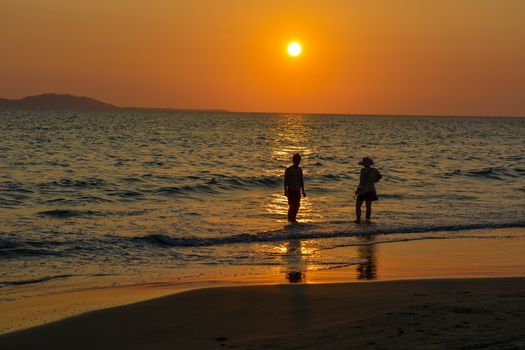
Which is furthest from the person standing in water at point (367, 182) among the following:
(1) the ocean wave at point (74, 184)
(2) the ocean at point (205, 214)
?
(1) the ocean wave at point (74, 184)

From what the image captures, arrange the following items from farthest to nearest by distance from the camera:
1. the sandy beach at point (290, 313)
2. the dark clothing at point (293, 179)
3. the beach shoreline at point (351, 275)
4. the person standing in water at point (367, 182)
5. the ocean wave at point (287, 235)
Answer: the person standing in water at point (367, 182) < the dark clothing at point (293, 179) < the ocean wave at point (287, 235) < the beach shoreline at point (351, 275) < the sandy beach at point (290, 313)

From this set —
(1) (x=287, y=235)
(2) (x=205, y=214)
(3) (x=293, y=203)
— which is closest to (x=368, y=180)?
(3) (x=293, y=203)

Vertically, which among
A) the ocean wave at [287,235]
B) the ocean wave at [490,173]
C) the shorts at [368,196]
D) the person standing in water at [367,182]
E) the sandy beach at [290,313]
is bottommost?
the ocean wave at [490,173]

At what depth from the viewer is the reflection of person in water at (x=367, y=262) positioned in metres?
11.0

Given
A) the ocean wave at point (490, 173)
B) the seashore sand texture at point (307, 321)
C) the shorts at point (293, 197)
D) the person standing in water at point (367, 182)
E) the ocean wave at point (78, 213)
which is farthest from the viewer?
the ocean wave at point (490, 173)

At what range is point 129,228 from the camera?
1698cm

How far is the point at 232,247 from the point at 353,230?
3.49m

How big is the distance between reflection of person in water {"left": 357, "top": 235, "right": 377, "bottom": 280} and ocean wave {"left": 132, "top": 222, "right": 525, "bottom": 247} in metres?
1.00

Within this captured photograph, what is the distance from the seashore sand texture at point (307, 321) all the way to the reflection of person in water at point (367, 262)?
1337mm

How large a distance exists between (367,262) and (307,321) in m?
5.07

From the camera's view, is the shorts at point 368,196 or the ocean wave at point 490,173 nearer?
the shorts at point 368,196

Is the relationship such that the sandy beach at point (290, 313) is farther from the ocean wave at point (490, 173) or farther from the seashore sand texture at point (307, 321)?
the ocean wave at point (490, 173)

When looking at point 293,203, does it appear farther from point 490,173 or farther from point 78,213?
point 490,173

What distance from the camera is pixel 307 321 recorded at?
7688 millimetres
